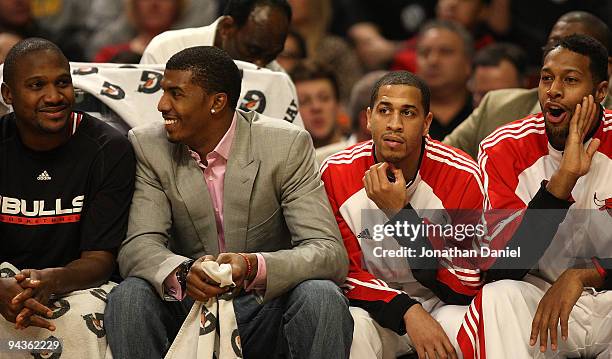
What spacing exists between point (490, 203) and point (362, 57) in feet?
11.2

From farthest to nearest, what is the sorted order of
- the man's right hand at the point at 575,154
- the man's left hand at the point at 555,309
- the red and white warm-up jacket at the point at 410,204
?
the red and white warm-up jacket at the point at 410,204 < the man's right hand at the point at 575,154 < the man's left hand at the point at 555,309

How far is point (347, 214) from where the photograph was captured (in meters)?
3.77

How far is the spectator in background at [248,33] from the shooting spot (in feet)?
15.4

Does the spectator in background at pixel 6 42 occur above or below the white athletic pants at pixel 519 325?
above

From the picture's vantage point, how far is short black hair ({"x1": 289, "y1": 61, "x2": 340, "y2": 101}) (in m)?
5.72

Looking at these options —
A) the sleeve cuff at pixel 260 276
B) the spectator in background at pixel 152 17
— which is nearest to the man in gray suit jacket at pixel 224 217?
the sleeve cuff at pixel 260 276

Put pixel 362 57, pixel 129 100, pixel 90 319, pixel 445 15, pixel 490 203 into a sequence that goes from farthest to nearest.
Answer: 1. pixel 362 57
2. pixel 445 15
3. pixel 129 100
4. pixel 490 203
5. pixel 90 319

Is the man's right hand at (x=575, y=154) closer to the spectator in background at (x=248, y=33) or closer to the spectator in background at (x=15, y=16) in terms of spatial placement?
the spectator in background at (x=248, y=33)

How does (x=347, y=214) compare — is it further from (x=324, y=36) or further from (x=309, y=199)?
(x=324, y=36)

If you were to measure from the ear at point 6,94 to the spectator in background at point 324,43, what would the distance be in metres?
3.12

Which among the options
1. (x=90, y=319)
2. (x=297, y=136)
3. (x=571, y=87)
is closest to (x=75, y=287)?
(x=90, y=319)

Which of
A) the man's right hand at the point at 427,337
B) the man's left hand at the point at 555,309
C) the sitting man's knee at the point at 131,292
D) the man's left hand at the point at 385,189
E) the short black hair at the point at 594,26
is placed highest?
the short black hair at the point at 594,26

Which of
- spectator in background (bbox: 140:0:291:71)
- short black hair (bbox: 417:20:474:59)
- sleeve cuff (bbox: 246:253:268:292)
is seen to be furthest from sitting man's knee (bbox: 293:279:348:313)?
short black hair (bbox: 417:20:474:59)

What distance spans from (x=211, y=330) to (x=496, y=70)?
2.69 meters
